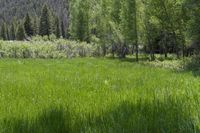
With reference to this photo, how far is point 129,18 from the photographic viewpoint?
2235 inches

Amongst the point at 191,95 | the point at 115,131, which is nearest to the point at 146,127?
the point at 115,131

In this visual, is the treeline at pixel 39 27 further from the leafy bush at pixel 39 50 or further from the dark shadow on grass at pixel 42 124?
the dark shadow on grass at pixel 42 124

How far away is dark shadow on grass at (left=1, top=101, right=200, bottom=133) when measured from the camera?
13.3 ft

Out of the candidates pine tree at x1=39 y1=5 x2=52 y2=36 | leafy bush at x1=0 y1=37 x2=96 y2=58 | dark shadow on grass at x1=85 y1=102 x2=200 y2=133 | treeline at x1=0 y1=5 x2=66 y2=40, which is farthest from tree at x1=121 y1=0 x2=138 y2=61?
pine tree at x1=39 y1=5 x2=52 y2=36

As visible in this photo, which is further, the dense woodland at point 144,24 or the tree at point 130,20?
the tree at point 130,20

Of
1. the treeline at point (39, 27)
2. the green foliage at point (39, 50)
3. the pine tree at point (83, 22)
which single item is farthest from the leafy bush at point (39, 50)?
the treeline at point (39, 27)

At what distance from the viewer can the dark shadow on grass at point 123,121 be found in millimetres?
4066

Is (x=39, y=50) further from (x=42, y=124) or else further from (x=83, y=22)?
(x=42, y=124)

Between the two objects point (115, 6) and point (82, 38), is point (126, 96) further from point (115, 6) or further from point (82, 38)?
point (82, 38)

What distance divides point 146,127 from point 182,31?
143ft

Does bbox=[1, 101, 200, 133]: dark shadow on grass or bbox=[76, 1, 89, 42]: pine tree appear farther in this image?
bbox=[76, 1, 89, 42]: pine tree

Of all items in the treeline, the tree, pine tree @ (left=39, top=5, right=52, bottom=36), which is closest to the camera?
the tree

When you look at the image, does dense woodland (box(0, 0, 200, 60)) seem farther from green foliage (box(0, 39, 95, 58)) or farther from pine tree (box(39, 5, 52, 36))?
pine tree (box(39, 5, 52, 36))

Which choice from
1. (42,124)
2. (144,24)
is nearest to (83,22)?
(144,24)
